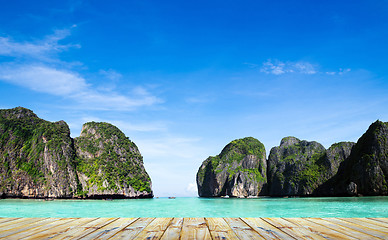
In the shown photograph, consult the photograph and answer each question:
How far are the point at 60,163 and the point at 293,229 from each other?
93986 mm

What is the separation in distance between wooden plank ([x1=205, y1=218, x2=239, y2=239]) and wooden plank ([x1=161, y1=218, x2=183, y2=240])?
0.30 metres

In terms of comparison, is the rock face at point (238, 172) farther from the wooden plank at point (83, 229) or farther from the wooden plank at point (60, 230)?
the wooden plank at point (60, 230)

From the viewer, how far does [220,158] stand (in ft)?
416

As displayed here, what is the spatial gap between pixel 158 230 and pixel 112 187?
93.0m

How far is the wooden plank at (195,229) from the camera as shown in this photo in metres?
2.36

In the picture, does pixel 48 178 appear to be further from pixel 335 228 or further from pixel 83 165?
pixel 335 228

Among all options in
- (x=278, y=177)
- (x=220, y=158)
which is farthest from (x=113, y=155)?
(x=278, y=177)

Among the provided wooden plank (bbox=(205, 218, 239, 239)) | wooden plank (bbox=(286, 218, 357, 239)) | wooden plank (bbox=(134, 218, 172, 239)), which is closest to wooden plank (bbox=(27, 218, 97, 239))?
wooden plank (bbox=(134, 218, 172, 239))

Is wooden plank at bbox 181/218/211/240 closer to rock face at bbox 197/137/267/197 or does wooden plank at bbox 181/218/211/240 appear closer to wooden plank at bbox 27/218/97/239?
wooden plank at bbox 27/218/97/239

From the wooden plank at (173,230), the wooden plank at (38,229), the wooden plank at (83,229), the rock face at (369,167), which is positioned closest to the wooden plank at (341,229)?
the wooden plank at (173,230)

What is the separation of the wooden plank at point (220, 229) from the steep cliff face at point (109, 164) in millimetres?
91407

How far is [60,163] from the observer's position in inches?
3369

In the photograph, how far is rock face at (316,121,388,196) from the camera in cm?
6881

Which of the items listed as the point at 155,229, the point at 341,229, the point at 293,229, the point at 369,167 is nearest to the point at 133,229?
the point at 155,229
